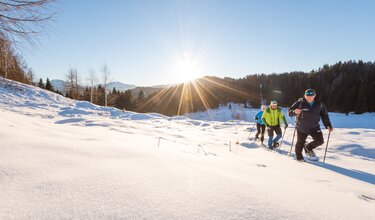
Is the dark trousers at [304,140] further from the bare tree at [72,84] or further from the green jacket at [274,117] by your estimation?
the bare tree at [72,84]

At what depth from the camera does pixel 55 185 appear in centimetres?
158

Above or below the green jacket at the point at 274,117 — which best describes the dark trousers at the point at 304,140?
below

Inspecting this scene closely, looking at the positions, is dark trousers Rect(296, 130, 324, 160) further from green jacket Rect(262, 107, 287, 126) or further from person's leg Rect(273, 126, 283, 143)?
green jacket Rect(262, 107, 287, 126)

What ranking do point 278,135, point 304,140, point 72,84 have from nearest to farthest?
point 304,140 < point 278,135 < point 72,84

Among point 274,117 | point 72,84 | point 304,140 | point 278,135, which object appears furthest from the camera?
point 72,84

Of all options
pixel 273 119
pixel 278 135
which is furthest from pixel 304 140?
pixel 273 119

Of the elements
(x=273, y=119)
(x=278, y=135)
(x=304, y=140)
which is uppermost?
(x=273, y=119)

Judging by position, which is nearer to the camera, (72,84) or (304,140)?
(304,140)

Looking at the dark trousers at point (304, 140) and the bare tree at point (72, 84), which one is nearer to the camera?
the dark trousers at point (304, 140)

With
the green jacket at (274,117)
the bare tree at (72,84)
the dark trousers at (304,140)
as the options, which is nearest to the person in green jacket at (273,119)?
the green jacket at (274,117)

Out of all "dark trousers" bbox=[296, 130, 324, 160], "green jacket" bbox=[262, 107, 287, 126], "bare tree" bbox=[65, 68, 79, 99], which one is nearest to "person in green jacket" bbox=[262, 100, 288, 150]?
"green jacket" bbox=[262, 107, 287, 126]

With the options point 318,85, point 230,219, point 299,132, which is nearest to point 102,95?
point 299,132

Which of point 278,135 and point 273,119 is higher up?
point 273,119

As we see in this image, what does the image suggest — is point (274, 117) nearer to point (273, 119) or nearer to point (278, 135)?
point (273, 119)
